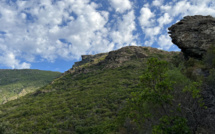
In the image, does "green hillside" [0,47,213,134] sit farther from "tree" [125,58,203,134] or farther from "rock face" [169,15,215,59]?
A: "rock face" [169,15,215,59]

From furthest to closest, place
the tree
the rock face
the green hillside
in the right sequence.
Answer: the rock face, the green hillside, the tree

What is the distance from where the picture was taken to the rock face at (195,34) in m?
19.1


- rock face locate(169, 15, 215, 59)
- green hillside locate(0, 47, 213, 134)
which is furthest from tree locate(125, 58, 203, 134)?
rock face locate(169, 15, 215, 59)

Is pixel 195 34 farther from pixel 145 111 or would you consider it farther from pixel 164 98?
pixel 164 98

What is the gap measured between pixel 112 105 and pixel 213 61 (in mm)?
15986

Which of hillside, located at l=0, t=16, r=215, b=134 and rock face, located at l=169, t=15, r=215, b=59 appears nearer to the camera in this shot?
hillside, located at l=0, t=16, r=215, b=134

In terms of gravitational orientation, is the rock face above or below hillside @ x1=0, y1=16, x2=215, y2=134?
above

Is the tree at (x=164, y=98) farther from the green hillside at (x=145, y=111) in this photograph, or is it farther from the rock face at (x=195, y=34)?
the rock face at (x=195, y=34)

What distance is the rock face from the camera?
62.5 feet

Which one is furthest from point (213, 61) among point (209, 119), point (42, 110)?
point (42, 110)

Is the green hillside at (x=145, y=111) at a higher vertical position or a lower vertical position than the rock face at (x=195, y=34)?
lower

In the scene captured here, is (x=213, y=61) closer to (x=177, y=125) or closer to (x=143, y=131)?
(x=143, y=131)

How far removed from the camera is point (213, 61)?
15188 millimetres

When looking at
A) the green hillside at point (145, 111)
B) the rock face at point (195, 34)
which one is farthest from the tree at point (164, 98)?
the rock face at point (195, 34)
